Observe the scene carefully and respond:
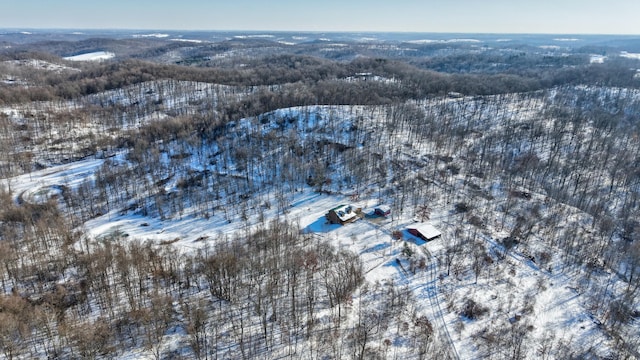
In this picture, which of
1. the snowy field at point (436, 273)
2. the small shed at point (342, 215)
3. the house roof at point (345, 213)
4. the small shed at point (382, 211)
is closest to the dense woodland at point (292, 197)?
the snowy field at point (436, 273)

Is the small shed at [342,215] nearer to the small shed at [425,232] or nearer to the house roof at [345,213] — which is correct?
the house roof at [345,213]

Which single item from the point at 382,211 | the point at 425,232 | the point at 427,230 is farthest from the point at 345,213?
the point at 427,230

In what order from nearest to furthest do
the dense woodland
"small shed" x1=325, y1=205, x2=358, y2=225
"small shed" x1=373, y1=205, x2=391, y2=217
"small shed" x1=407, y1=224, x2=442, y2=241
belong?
the dense woodland, "small shed" x1=407, y1=224, x2=442, y2=241, "small shed" x1=325, y1=205, x2=358, y2=225, "small shed" x1=373, y1=205, x2=391, y2=217

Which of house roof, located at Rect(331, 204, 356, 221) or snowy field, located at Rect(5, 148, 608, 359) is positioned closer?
snowy field, located at Rect(5, 148, 608, 359)

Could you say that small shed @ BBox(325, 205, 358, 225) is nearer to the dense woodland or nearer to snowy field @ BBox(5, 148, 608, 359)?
snowy field @ BBox(5, 148, 608, 359)

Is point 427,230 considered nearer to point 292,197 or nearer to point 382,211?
point 382,211

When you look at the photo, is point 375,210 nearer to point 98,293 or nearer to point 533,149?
point 98,293

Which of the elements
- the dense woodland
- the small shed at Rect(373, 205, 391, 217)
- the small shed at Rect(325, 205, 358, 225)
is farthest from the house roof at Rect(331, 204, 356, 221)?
the dense woodland
